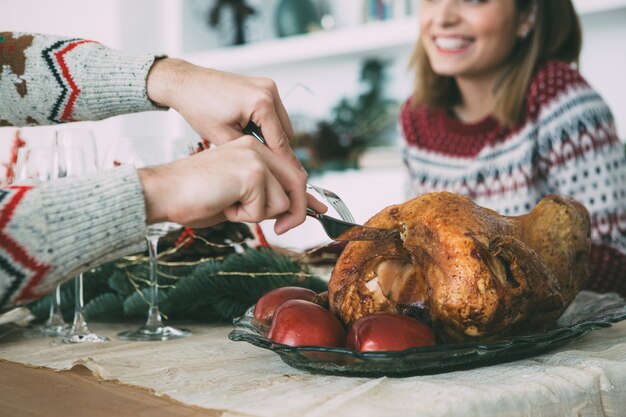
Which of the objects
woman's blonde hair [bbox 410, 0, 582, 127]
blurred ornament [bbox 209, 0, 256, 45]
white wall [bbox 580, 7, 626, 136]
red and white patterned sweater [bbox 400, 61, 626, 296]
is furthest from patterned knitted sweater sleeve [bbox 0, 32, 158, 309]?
blurred ornament [bbox 209, 0, 256, 45]

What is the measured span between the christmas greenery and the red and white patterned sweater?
3.15ft

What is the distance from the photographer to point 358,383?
646 millimetres

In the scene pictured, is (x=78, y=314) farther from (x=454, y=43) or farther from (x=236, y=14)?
(x=236, y=14)

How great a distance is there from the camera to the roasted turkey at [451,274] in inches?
26.5

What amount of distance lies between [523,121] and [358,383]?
57.0 inches

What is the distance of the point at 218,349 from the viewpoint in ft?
2.74

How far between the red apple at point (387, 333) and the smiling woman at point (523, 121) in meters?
1.13

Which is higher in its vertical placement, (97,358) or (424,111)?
(424,111)

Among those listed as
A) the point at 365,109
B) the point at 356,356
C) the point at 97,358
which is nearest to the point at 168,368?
the point at 97,358

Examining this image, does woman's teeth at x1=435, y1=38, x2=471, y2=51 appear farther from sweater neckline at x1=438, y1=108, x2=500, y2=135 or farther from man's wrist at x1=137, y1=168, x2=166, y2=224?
man's wrist at x1=137, y1=168, x2=166, y2=224

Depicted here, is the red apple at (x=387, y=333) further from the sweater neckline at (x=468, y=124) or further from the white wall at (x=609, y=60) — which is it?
the white wall at (x=609, y=60)

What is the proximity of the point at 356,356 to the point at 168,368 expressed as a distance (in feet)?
0.68

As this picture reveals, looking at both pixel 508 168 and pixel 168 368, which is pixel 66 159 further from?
pixel 508 168

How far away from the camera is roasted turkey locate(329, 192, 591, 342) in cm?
67
